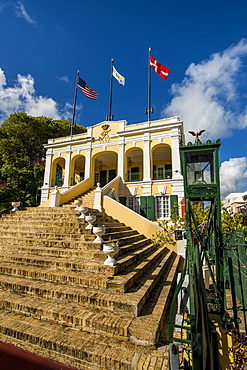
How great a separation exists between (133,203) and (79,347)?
11638mm

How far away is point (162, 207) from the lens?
518 inches

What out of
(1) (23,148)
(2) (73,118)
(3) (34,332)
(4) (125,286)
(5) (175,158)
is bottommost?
(3) (34,332)

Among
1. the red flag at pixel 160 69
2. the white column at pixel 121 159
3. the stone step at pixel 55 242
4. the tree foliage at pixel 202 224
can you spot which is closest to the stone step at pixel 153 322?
the tree foliage at pixel 202 224

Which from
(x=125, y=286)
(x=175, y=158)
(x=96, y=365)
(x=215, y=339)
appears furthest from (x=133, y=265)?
(x=175, y=158)

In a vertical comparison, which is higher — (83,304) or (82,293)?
(82,293)

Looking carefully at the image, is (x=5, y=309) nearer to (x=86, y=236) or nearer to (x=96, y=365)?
(x=96, y=365)

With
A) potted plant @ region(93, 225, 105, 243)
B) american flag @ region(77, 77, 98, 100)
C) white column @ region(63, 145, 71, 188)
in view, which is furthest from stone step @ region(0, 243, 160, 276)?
american flag @ region(77, 77, 98, 100)

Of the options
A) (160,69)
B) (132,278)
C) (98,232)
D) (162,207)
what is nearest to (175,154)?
(162,207)

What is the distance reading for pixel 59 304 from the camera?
3645 mm

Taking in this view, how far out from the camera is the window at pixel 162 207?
512 inches

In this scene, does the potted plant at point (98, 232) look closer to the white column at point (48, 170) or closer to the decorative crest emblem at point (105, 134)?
the decorative crest emblem at point (105, 134)

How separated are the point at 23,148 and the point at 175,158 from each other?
19725 mm

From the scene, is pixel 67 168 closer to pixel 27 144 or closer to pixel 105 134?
pixel 105 134

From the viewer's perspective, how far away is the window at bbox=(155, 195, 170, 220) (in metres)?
13.0
